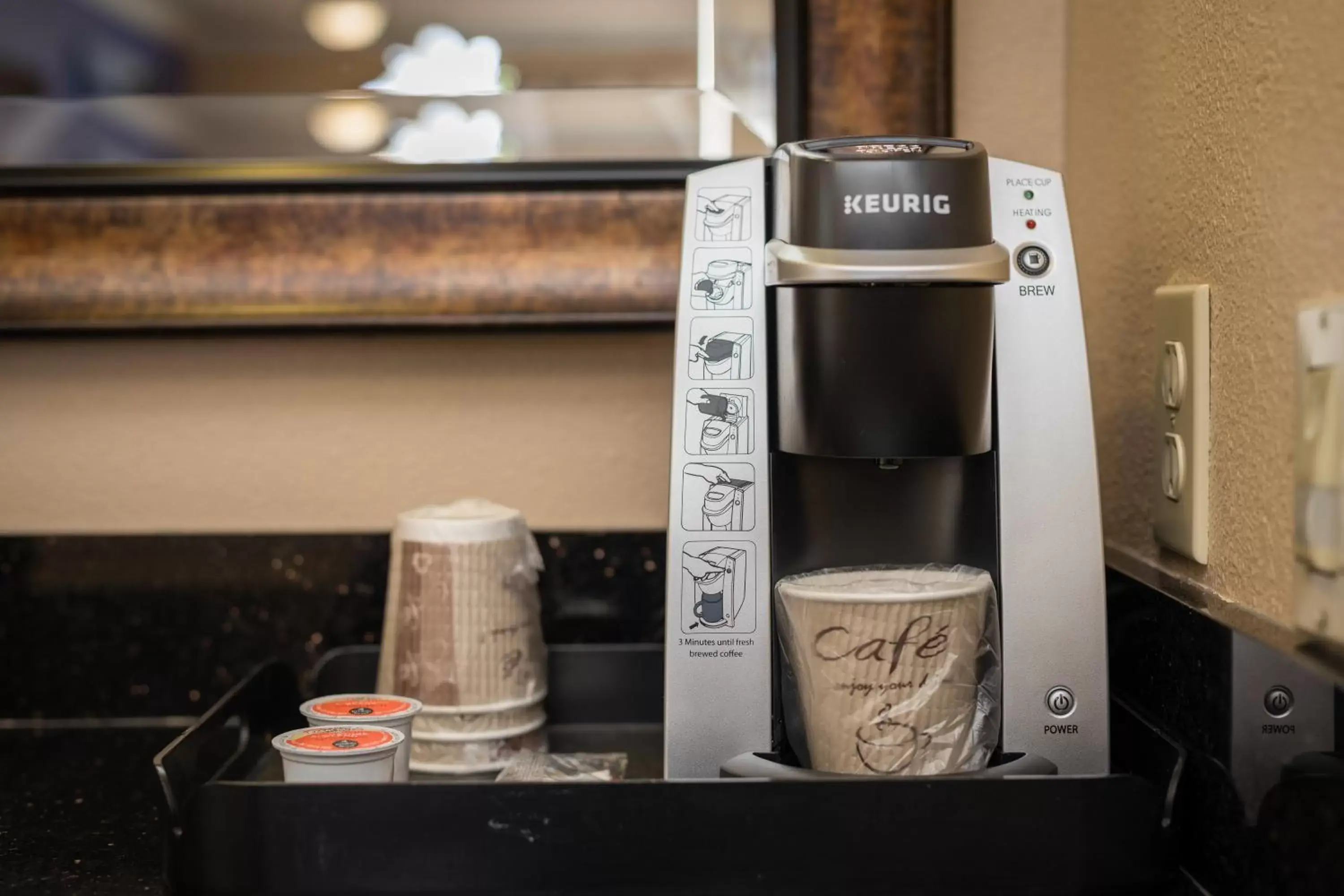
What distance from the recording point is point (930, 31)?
2.77 ft

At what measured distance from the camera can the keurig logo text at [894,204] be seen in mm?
538

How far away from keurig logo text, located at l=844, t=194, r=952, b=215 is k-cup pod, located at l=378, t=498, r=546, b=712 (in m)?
0.31

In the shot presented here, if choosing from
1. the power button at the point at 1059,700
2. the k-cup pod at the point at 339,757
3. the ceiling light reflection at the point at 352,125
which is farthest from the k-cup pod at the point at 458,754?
the ceiling light reflection at the point at 352,125

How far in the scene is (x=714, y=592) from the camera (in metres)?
0.60

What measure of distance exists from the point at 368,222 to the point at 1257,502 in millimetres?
606

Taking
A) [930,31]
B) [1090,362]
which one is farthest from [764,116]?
[1090,362]

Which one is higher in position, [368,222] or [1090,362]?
[368,222]

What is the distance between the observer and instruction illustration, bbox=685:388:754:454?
2.01 feet

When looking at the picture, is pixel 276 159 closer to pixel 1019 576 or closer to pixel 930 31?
pixel 930 31

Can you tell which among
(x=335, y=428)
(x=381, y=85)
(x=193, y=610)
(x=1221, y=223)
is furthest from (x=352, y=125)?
(x=1221, y=223)

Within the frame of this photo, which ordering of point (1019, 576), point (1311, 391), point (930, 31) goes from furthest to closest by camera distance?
point (930, 31), point (1019, 576), point (1311, 391)

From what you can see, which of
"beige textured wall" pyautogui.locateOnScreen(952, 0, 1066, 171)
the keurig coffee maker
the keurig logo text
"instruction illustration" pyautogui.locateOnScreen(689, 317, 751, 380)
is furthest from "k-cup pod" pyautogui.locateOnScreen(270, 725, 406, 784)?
"beige textured wall" pyautogui.locateOnScreen(952, 0, 1066, 171)

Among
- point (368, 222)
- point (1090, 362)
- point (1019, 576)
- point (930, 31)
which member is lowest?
point (1019, 576)

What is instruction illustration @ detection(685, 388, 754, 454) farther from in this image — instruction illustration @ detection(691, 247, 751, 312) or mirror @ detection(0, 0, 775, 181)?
mirror @ detection(0, 0, 775, 181)
